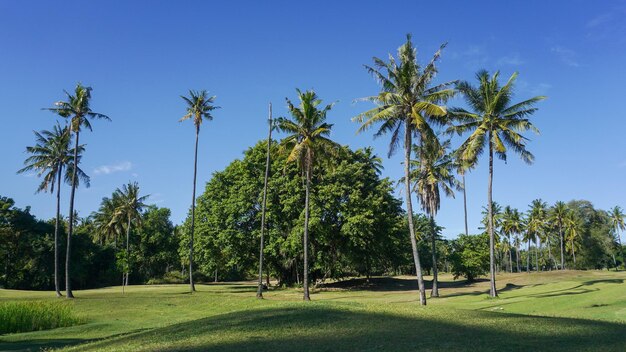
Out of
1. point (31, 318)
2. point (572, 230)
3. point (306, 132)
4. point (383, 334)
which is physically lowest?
point (31, 318)

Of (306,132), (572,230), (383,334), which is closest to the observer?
(383,334)

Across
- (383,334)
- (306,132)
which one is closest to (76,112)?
(306,132)

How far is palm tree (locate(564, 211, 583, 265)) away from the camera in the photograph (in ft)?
342

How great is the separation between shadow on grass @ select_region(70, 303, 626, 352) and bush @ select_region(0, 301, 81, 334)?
1318 centimetres

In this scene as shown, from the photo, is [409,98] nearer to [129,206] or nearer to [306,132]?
[306,132]

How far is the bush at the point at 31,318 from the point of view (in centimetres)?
2441

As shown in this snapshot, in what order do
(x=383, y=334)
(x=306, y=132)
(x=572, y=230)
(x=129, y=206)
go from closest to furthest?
(x=383, y=334) → (x=306, y=132) → (x=129, y=206) → (x=572, y=230)

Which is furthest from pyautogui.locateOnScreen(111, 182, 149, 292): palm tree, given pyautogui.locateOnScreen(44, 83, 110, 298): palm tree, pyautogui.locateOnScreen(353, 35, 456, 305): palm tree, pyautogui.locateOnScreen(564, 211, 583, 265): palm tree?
pyautogui.locateOnScreen(564, 211, 583, 265): palm tree

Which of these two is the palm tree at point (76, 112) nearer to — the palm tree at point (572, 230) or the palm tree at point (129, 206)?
the palm tree at point (129, 206)

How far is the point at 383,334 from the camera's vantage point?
12359 mm

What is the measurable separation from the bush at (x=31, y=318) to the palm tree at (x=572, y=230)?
105 meters

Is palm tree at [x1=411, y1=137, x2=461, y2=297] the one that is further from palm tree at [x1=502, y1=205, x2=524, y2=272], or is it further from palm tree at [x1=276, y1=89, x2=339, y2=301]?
palm tree at [x1=502, y1=205, x2=524, y2=272]

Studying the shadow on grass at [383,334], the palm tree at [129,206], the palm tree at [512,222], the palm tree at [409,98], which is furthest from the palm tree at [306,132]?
the palm tree at [512,222]

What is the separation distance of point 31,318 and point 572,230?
10895cm
